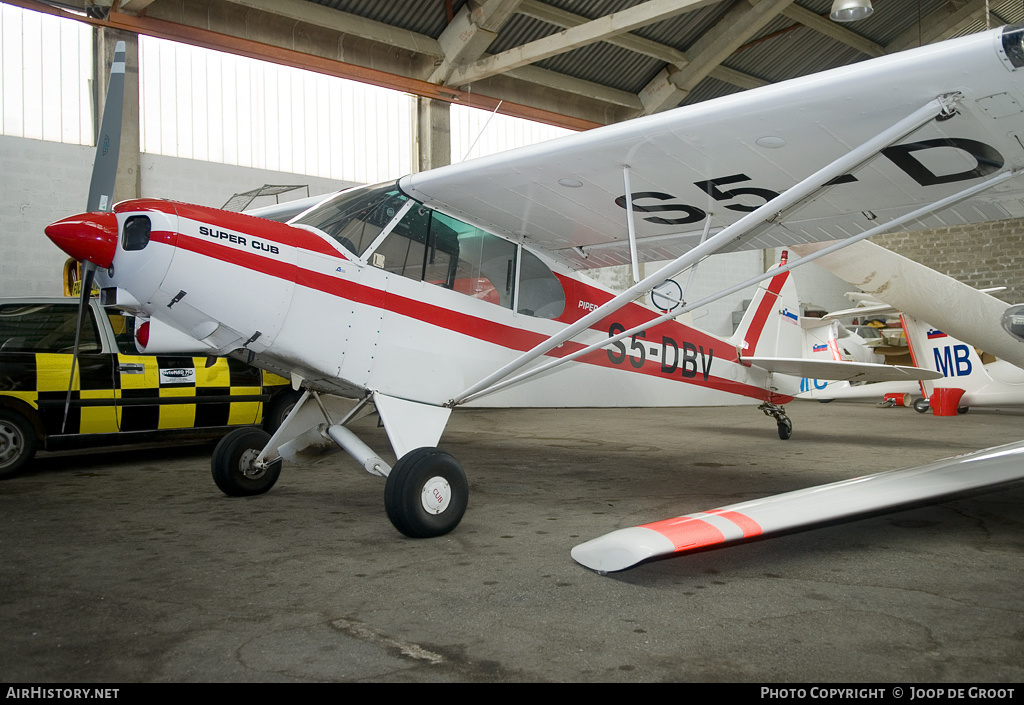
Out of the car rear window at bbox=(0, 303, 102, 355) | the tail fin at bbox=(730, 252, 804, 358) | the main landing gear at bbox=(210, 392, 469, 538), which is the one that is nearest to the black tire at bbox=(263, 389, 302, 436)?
the car rear window at bbox=(0, 303, 102, 355)

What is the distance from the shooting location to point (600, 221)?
190 inches

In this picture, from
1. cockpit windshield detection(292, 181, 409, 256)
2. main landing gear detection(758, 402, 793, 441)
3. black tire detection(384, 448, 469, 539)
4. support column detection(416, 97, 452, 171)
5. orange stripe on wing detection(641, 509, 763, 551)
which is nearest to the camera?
orange stripe on wing detection(641, 509, 763, 551)

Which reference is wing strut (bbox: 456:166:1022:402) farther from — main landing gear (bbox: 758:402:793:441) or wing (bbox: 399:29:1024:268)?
main landing gear (bbox: 758:402:793:441)

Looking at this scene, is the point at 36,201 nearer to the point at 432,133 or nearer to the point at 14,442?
the point at 14,442

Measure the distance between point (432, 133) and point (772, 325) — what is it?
7784 millimetres

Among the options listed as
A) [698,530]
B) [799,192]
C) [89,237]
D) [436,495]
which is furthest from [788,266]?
[89,237]

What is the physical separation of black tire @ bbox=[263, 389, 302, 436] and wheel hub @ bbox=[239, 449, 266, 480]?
7.20 feet

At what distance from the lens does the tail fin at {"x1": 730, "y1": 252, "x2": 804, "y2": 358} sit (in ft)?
23.5

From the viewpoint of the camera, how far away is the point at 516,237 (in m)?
5.02

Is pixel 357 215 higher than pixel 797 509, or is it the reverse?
pixel 357 215

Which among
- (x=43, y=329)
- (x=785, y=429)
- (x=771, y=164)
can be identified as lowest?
(x=785, y=429)

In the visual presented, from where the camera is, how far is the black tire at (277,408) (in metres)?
6.92
